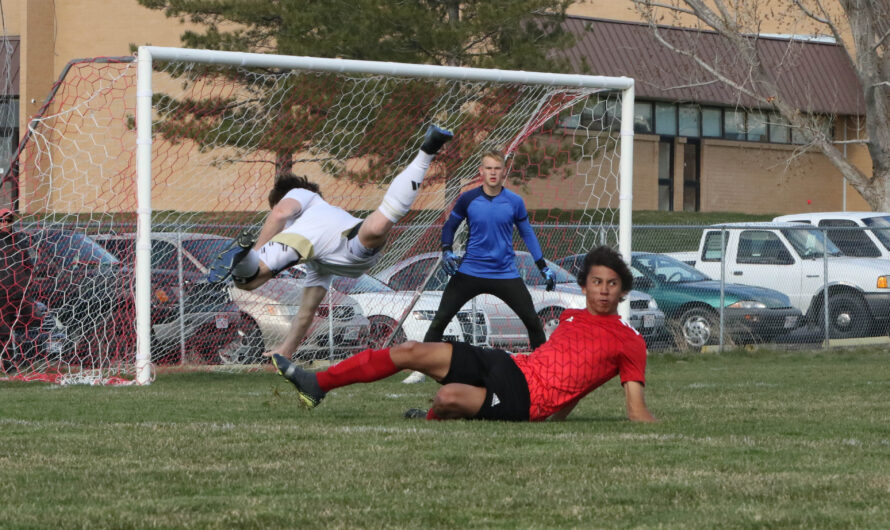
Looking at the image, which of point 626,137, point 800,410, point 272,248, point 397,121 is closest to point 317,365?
point 397,121

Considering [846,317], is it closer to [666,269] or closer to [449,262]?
[666,269]

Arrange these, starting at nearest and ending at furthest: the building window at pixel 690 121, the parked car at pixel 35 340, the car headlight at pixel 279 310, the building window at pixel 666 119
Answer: the parked car at pixel 35 340
the car headlight at pixel 279 310
the building window at pixel 666 119
the building window at pixel 690 121

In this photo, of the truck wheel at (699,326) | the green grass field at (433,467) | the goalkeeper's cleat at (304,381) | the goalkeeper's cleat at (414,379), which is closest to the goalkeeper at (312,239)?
the green grass field at (433,467)

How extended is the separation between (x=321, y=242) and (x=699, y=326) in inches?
371

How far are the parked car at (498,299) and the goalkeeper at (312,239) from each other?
469 centimetres

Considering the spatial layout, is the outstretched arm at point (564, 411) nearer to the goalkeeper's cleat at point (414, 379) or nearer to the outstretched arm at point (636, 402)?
the outstretched arm at point (636, 402)

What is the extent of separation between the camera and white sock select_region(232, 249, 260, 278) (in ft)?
27.2

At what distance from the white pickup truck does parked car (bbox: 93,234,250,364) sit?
738 centimetres

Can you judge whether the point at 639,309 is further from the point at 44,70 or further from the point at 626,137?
the point at 44,70

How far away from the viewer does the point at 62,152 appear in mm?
13797

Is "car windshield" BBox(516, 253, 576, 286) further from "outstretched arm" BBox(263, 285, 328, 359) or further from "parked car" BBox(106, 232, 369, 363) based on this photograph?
"outstretched arm" BBox(263, 285, 328, 359)

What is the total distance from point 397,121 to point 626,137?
98.6 inches

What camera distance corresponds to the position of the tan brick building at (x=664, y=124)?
3766cm

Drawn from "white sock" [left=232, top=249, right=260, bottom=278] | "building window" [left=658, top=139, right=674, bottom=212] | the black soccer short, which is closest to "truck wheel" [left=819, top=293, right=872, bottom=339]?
"white sock" [left=232, top=249, right=260, bottom=278]
